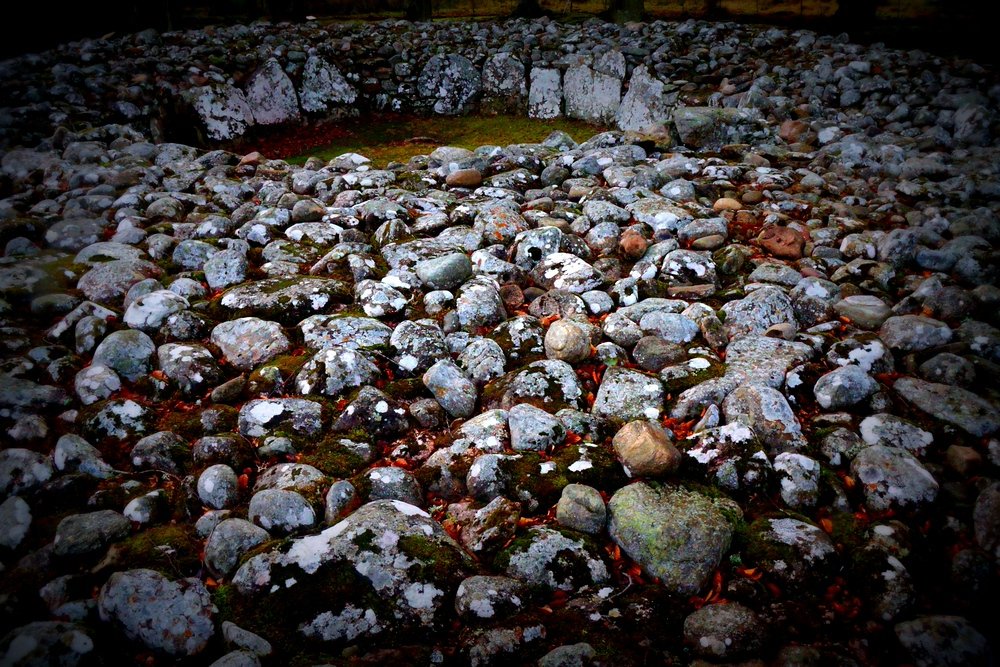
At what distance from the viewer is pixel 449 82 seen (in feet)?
42.2

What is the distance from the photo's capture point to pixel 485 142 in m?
11.6

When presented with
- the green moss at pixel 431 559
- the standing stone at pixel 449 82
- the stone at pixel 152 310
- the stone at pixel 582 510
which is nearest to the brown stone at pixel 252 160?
the stone at pixel 152 310

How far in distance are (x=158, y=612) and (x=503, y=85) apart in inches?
494

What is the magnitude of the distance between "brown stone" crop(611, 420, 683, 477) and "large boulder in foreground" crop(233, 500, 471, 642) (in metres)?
1.15

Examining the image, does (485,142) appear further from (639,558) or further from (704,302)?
(639,558)

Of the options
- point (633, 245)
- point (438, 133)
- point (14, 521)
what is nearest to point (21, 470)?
point (14, 521)

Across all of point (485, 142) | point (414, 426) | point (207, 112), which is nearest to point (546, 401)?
point (414, 426)

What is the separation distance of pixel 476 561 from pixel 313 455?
1313 mm

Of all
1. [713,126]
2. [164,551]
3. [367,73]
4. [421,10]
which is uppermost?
[421,10]

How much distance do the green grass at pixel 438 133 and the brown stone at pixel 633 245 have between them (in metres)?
6.24

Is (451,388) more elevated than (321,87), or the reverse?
(321,87)

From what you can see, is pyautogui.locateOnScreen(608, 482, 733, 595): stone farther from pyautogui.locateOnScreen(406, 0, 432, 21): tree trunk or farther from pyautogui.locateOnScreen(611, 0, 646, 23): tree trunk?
pyautogui.locateOnScreen(406, 0, 432, 21): tree trunk

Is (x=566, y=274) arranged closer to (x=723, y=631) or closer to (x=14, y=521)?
(x=723, y=631)

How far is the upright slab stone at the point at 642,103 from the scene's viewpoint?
1165 cm
